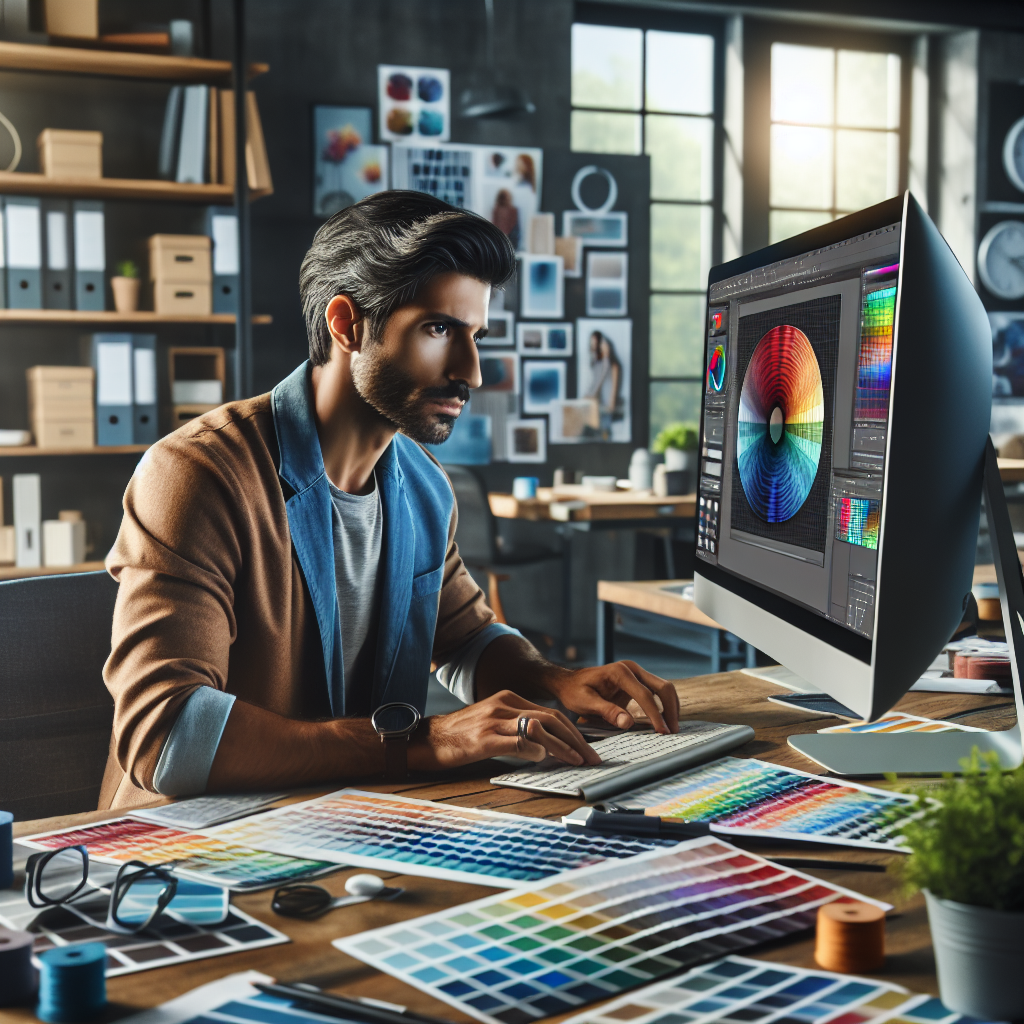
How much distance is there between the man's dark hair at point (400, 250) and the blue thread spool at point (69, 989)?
2.90 ft

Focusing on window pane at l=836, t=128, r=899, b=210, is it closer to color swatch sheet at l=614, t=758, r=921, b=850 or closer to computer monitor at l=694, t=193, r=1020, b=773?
computer monitor at l=694, t=193, r=1020, b=773

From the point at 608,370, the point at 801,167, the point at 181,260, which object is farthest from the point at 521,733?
the point at 801,167

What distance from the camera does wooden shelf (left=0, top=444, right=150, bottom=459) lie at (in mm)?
3971

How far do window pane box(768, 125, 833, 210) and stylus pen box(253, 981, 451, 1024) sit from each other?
5.99 metres

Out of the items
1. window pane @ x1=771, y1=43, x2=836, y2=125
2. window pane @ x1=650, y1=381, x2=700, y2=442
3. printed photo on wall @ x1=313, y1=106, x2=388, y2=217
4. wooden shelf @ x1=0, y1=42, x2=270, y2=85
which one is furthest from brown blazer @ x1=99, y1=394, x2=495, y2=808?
window pane @ x1=771, y1=43, x2=836, y2=125

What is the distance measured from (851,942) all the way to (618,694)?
0.63 metres

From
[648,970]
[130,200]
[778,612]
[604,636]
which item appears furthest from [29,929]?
[130,200]

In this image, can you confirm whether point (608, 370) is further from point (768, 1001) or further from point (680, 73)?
point (768, 1001)

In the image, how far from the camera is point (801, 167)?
6.22 m

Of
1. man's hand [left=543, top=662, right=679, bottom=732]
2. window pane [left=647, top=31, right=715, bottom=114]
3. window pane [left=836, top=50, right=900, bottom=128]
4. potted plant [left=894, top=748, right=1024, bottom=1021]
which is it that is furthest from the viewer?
window pane [left=836, top=50, right=900, bottom=128]

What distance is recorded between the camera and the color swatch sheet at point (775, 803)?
960 millimetres

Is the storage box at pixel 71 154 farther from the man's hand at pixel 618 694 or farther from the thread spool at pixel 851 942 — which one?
the thread spool at pixel 851 942

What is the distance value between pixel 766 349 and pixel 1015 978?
75 centimetres

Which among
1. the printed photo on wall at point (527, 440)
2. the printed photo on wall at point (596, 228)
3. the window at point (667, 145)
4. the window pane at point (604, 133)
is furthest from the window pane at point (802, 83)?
the printed photo on wall at point (527, 440)
